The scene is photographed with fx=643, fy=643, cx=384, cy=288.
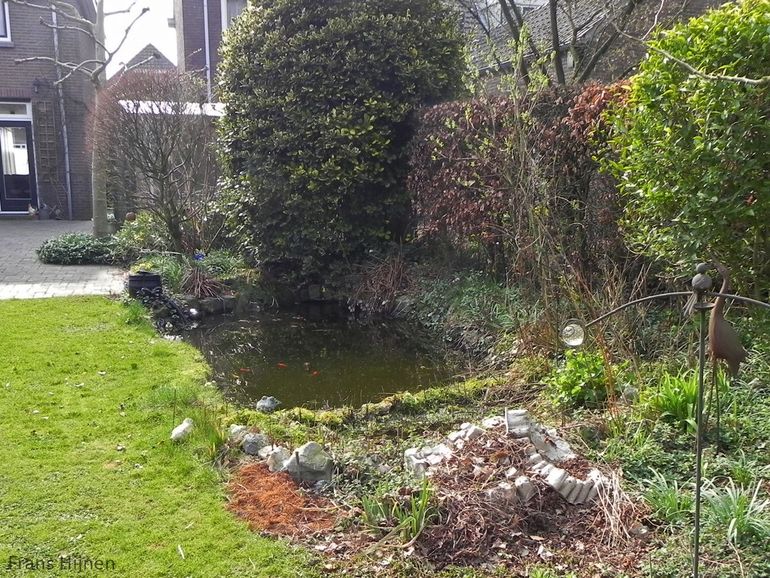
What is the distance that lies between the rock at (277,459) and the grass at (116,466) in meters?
0.31

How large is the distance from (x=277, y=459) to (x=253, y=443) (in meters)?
0.35

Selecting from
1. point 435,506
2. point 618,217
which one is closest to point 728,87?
point 618,217

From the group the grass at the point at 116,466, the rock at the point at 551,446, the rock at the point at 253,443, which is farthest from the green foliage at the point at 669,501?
the rock at the point at 253,443

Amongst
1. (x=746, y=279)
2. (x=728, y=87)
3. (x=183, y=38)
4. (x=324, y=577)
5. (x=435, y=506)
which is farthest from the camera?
(x=183, y=38)

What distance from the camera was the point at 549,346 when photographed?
18.3 feet

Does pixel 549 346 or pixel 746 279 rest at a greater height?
pixel 746 279

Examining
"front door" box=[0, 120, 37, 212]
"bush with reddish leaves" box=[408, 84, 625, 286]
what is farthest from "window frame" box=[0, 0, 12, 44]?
"bush with reddish leaves" box=[408, 84, 625, 286]

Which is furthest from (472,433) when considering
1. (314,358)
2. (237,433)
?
(314,358)

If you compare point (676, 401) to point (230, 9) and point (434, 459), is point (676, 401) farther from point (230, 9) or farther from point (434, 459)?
point (230, 9)

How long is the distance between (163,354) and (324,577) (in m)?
4.04

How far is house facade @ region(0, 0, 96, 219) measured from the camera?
1691 cm

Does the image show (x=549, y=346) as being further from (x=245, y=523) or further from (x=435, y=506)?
(x=245, y=523)

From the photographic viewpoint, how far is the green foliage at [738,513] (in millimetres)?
2797

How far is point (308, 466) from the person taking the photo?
12.1 ft
